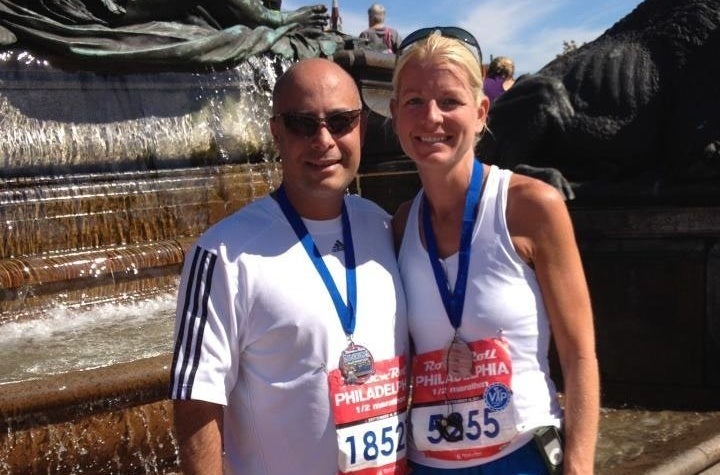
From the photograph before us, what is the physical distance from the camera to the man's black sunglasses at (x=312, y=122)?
187 centimetres

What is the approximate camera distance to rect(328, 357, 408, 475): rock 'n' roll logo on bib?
1.77 metres

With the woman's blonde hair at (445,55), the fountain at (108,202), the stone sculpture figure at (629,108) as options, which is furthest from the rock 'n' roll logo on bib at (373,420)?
the stone sculpture figure at (629,108)

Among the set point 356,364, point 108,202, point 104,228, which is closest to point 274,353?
point 356,364

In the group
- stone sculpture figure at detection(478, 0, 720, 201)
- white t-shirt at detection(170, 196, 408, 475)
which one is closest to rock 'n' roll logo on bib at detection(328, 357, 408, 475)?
white t-shirt at detection(170, 196, 408, 475)

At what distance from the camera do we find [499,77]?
8938mm

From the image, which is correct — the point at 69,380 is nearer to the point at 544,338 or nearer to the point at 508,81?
the point at 544,338

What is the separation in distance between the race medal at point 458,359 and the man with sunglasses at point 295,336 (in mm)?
105

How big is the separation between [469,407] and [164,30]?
7.95m

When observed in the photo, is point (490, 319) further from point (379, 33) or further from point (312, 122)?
point (379, 33)

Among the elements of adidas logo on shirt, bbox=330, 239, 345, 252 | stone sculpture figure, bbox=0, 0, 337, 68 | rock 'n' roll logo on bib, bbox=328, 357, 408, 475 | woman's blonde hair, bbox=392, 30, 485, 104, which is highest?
stone sculpture figure, bbox=0, 0, 337, 68

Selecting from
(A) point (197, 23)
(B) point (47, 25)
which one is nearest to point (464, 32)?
(B) point (47, 25)

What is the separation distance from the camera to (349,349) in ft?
5.83

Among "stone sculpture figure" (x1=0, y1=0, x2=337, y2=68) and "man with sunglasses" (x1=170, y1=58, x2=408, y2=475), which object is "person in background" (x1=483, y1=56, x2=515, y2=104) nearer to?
"stone sculpture figure" (x1=0, y1=0, x2=337, y2=68)

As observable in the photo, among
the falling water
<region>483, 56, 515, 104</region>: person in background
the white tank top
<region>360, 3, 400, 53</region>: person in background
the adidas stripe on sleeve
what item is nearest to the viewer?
the adidas stripe on sleeve
